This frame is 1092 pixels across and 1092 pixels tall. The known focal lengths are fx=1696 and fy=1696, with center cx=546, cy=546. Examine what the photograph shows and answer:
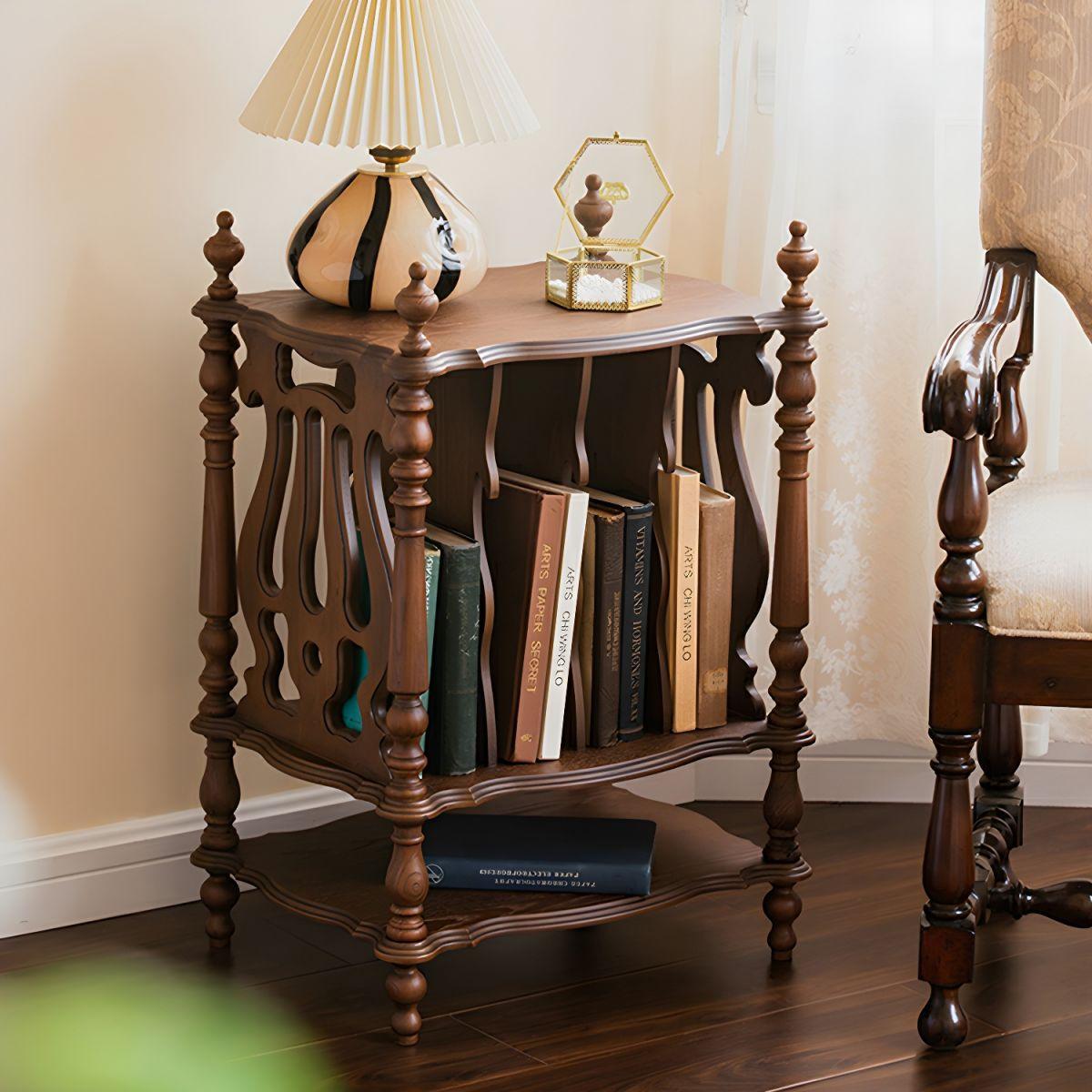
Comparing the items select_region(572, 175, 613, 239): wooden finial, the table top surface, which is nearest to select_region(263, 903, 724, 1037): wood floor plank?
the table top surface

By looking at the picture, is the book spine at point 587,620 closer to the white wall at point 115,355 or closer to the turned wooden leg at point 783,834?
the turned wooden leg at point 783,834

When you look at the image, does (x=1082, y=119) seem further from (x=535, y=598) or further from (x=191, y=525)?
(x=191, y=525)

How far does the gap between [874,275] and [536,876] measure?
0.93 meters

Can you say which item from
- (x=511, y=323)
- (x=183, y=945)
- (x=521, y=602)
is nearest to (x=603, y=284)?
(x=511, y=323)

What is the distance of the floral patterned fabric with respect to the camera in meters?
1.88

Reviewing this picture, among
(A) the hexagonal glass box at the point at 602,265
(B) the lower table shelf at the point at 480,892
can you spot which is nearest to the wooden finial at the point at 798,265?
(A) the hexagonal glass box at the point at 602,265

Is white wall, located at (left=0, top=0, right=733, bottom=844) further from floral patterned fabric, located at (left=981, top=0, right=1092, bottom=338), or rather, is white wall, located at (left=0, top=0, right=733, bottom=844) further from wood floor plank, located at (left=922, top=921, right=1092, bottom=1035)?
wood floor plank, located at (left=922, top=921, right=1092, bottom=1035)

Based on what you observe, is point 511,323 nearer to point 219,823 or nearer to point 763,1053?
point 219,823

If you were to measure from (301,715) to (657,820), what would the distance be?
46 cm

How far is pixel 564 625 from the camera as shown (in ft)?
5.90

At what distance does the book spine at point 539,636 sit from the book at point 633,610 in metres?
0.09

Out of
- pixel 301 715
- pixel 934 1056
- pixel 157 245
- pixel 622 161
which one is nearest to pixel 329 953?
pixel 301 715

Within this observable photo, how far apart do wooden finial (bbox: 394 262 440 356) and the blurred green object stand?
730 millimetres

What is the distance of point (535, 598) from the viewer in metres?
1.78
